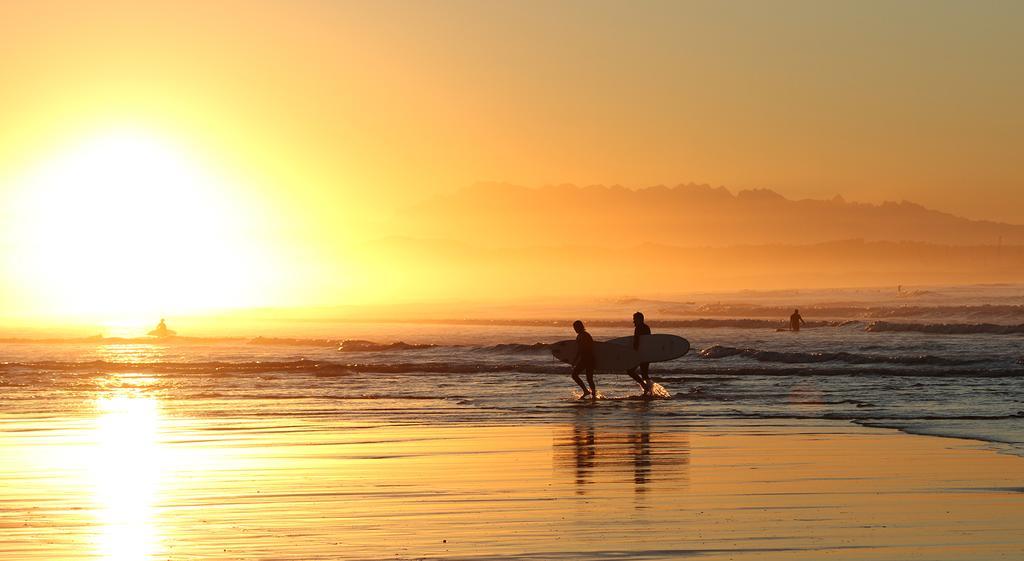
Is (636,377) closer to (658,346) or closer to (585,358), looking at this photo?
(585,358)

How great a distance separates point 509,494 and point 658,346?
1855cm

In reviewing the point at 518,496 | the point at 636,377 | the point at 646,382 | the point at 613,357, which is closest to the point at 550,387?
the point at 613,357

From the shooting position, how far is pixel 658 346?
30.2 metres

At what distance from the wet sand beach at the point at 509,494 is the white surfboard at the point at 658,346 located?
1030cm

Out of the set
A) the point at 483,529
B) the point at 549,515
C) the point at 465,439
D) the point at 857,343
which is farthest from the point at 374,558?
the point at 857,343

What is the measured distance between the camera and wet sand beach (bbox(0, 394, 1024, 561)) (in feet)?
31.2

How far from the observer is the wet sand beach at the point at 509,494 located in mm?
9516

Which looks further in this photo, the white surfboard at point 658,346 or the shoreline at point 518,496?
the white surfboard at point 658,346

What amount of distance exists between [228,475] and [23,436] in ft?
21.4

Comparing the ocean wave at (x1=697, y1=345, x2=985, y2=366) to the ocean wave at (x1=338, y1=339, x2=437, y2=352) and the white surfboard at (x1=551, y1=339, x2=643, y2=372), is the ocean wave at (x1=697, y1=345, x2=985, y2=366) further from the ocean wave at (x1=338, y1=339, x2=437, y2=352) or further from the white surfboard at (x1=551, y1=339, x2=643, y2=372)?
the ocean wave at (x1=338, y1=339, x2=437, y2=352)

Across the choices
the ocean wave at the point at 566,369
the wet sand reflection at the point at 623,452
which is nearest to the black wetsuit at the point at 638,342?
the ocean wave at the point at 566,369

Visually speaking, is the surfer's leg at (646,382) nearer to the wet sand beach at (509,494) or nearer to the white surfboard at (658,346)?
the white surfboard at (658,346)

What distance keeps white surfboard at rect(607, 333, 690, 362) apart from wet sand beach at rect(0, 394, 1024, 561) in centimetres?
1030

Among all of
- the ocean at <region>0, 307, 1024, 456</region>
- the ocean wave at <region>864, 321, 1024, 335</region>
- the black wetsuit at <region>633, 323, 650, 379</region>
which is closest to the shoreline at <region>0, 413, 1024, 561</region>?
the ocean at <region>0, 307, 1024, 456</region>
